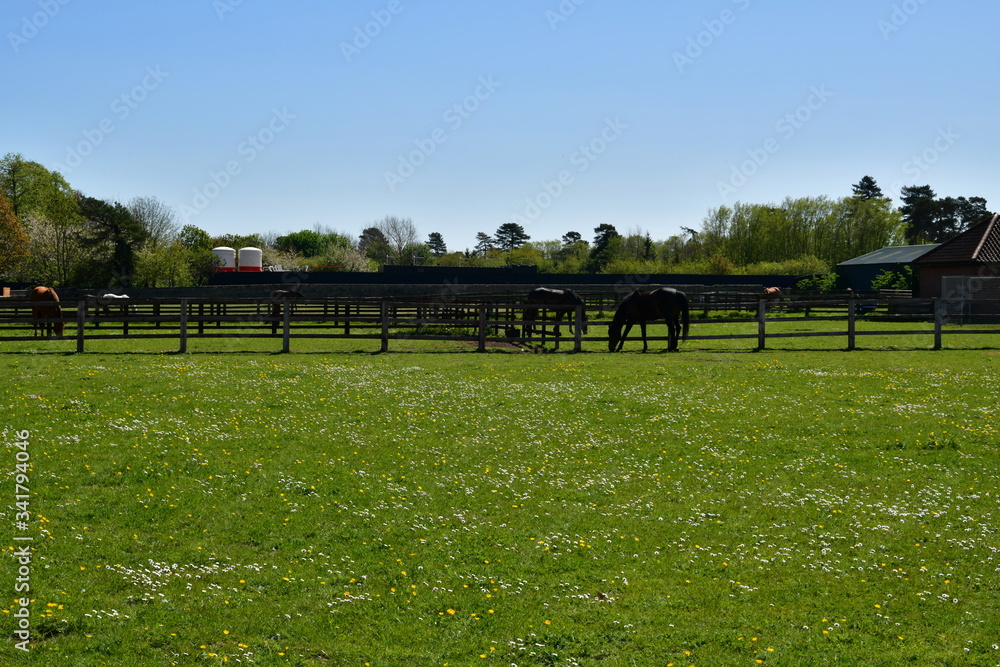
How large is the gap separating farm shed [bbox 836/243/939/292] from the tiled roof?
22.9 m

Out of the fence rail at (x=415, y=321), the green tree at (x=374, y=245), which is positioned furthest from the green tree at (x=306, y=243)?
the fence rail at (x=415, y=321)

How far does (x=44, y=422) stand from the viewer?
1127cm

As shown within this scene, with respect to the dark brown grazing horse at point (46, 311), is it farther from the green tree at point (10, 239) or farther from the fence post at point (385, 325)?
the green tree at point (10, 239)

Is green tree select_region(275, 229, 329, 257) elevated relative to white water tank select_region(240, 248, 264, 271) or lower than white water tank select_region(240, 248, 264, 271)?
elevated

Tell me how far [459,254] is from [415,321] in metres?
89.2

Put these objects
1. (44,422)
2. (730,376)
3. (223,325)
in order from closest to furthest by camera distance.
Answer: (44,422) → (730,376) → (223,325)

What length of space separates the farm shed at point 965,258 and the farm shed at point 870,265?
894 inches

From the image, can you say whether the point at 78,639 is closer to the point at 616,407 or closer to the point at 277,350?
the point at 616,407

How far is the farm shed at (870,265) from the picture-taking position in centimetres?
6508

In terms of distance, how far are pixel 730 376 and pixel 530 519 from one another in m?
9.65

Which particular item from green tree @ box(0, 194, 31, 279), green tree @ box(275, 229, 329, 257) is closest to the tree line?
green tree @ box(0, 194, 31, 279)

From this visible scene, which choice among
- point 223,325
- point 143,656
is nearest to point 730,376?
point 143,656

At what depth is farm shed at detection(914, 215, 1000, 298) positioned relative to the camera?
3881 cm

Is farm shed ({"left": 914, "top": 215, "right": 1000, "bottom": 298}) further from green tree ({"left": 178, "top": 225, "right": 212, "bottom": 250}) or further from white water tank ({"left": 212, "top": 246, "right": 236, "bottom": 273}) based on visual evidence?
green tree ({"left": 178, "top": 225, "right": 212, "bottom": 250})
